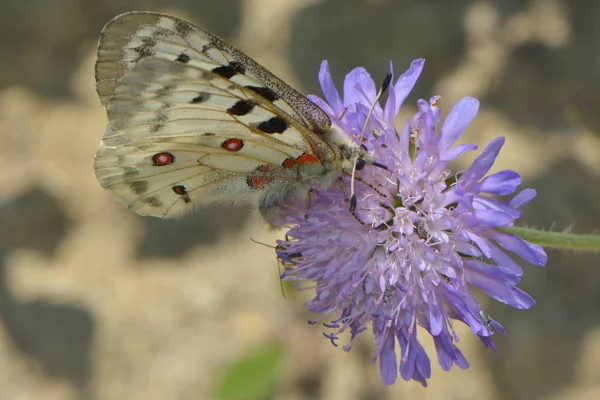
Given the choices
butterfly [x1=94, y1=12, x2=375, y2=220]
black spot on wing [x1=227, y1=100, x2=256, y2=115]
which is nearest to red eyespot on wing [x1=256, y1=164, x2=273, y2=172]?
butterfly [x1=94, y1=12, x2=375, y2=220]

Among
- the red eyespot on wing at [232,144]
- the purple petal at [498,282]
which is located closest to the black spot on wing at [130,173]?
the red eyespot on wing at [232,144]

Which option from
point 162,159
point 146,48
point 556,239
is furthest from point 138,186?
point 556,239

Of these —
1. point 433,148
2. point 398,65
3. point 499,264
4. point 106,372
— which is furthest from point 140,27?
point 106,372

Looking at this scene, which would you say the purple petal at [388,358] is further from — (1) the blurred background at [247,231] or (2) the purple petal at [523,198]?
(1) the blurred background at [247,231]

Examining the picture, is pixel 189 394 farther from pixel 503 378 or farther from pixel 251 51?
pixel 251 51

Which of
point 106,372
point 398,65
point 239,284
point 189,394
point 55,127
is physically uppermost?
point 55,127
